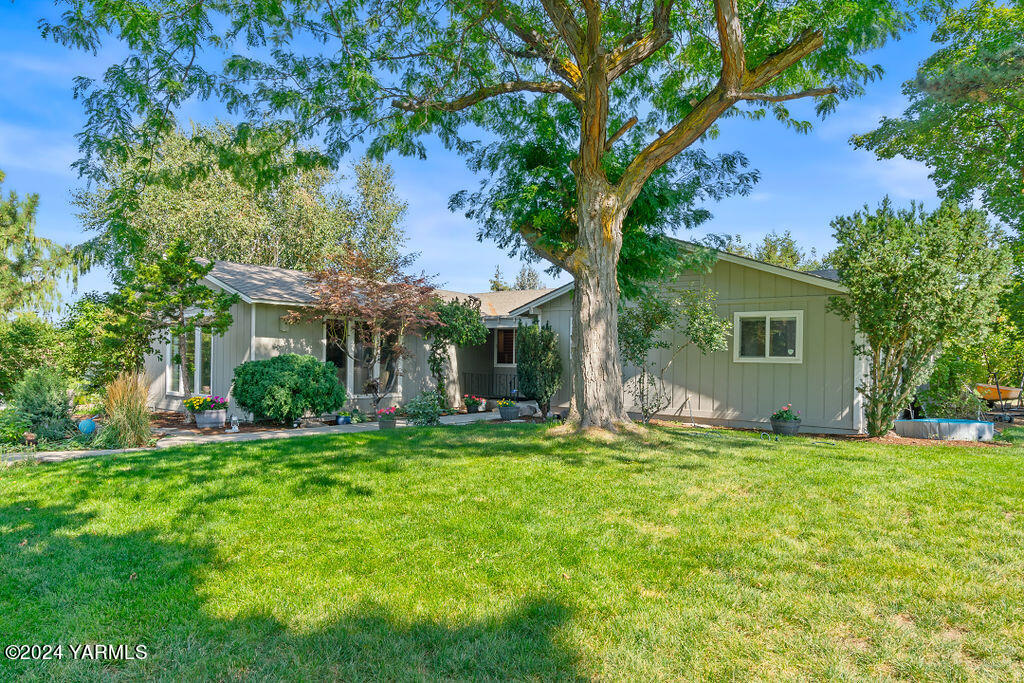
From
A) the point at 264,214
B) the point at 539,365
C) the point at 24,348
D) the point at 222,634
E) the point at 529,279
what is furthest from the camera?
the point at 529,279

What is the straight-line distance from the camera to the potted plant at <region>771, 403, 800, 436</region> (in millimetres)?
10984

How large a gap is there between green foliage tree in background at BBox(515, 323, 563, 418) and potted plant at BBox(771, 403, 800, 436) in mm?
4881

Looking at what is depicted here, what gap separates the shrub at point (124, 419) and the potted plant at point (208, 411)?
2.01m

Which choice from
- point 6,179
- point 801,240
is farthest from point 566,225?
point 801,240

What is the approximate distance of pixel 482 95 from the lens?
9758 mm

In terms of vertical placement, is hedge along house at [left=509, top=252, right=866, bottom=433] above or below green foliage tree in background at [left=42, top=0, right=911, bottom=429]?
below

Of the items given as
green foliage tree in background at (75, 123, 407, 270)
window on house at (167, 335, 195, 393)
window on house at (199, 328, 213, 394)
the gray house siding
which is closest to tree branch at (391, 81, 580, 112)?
the gray house siding

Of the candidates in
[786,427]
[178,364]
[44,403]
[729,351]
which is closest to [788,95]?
[729,351]

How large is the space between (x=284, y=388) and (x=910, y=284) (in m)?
11.0

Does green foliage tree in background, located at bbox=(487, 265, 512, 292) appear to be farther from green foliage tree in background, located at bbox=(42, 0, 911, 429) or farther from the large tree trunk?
the large tree trunk

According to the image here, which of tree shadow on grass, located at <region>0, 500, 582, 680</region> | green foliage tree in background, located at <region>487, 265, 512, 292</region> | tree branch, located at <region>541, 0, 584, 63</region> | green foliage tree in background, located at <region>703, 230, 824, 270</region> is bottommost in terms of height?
tree shadow on grass, located at <region>0, 500, 582, 680</region>

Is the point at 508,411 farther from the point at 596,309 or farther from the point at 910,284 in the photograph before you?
the point at 910,284

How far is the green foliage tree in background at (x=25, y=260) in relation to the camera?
20.2 meters

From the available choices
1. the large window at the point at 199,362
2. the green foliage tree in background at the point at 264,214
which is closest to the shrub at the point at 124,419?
the large window at the point at 199,362
